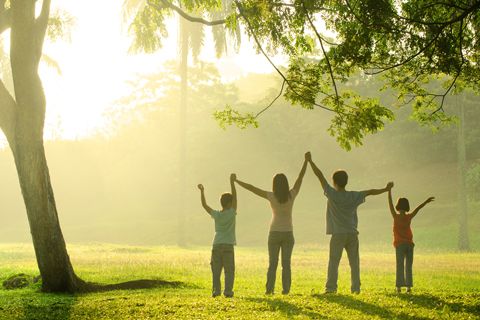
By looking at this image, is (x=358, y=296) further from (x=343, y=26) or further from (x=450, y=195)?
(x=450, y=195)

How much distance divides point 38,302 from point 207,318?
146 inches

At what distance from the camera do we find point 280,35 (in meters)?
10.6

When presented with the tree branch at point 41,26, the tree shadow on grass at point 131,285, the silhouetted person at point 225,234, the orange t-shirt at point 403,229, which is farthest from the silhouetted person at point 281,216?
the tree branch at point 41,26

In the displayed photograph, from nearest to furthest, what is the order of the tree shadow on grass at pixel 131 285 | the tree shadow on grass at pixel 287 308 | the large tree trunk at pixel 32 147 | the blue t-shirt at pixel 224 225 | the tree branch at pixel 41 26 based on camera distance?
the tree shadow on grass at pixel 287 308 → the blue t-shirt at pixel 224 225 → the large tree trunk at pixel 32 147 → the tree shadow on grass at pixel 131 285 → the tree branch at pixel 41 26

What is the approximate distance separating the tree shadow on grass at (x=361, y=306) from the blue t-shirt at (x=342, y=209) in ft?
3.40

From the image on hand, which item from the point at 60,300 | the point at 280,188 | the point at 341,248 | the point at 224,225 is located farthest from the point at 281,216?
the point at 60,300

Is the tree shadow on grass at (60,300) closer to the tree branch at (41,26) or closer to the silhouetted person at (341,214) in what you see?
the silhouetted person at (341,214)

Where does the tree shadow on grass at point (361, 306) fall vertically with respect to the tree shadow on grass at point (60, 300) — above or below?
above

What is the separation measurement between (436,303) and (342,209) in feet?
6.57

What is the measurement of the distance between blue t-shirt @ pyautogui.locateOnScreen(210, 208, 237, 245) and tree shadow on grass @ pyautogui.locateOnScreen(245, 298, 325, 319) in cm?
101

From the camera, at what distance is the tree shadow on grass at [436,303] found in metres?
9.28

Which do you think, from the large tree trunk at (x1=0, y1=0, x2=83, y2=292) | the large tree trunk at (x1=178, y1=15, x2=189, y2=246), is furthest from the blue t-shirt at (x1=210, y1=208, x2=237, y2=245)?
the large tree trunk at (x1=178, y1=15, x2=189, y2=246)

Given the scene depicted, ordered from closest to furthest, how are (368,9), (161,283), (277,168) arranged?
(368,9) → (161,283) → (277,168)

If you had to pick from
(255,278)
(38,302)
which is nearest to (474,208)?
(255,278)
